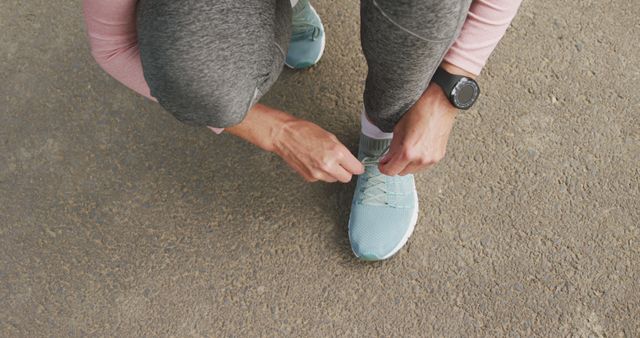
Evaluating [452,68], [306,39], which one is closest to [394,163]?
[452,68]

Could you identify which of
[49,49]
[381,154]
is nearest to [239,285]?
[381,154]

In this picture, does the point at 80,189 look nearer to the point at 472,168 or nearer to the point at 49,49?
the point at 49,49

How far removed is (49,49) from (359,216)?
868 millimetres

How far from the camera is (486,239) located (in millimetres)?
1136

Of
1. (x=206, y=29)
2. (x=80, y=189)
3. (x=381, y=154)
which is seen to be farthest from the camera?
(x=80, y=189)

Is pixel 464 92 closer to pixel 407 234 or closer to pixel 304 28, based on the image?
pixel 407 234

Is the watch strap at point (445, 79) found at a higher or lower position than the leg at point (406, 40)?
lower

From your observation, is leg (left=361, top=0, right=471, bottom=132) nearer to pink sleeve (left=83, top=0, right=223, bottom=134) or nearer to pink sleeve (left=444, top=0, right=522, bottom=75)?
pink sleeve (left=444, top=0, right=522, bottom=75)

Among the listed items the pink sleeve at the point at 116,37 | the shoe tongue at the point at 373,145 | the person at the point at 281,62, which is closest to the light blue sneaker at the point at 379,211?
the shoe tongue at the point at 373,145

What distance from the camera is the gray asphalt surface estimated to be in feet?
3.62

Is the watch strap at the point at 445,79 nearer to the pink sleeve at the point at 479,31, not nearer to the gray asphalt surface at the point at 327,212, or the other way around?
the pink sleeve at the point at 479,31

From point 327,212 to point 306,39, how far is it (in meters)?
0.39

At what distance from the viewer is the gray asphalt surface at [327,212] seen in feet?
3.62

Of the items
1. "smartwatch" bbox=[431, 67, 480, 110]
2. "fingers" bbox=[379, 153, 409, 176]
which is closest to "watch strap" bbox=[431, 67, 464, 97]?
"smartwatch" bbox=[431, 67, 480, 110]
